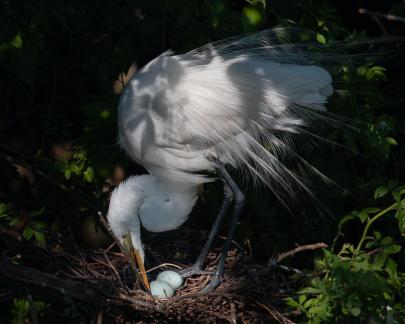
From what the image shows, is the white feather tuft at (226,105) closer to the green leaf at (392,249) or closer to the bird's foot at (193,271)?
the bird's foot at (193,271)

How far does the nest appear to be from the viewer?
235 centimetres

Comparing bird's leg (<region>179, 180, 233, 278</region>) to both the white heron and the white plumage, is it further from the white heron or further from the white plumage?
the white plumage

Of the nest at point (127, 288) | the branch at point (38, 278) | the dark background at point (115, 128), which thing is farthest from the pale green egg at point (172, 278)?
the branch at point (38, 278)

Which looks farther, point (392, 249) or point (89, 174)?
point (89, 174)

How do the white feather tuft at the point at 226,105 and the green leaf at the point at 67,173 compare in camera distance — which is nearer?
the white feather tuft at the point at 226,105

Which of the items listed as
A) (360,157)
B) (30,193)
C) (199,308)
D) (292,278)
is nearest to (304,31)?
(360,157)

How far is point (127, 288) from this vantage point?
285cm

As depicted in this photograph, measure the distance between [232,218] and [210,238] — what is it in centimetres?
15

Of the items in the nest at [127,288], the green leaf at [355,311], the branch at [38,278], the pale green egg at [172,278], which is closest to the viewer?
the green leaf at [355,311]

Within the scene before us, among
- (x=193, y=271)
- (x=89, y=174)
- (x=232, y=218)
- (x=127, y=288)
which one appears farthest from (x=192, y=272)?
(x=89, y=174)

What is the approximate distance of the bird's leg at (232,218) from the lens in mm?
3065

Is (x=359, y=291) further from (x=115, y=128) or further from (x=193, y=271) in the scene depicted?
(x=115, y=128)

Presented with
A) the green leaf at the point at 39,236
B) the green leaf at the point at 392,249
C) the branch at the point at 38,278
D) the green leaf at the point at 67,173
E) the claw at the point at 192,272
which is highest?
the branch at the point at 38,278

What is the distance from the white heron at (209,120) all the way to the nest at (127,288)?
0.13 metres
